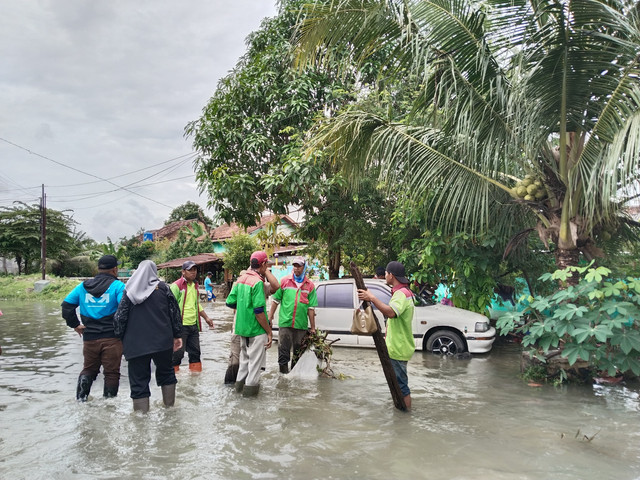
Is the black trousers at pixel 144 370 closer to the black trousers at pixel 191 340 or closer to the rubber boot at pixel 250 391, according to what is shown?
the rubber boot at pixel 250 391

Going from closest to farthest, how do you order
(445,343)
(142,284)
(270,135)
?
(142,284) → (445,343) → (270,135)

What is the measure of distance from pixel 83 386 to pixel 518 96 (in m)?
6.89

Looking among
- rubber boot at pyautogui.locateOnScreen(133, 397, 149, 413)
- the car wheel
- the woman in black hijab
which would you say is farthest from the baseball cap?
the car wheel

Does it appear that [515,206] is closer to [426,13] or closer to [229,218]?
[426,13]

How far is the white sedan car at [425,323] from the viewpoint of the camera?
9.27m

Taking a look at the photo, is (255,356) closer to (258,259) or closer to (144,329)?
(258,259)

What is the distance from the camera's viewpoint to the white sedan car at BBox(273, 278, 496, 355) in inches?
365

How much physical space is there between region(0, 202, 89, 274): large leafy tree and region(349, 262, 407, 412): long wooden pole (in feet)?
140

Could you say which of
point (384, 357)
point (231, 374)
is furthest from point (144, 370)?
point (384, 357)

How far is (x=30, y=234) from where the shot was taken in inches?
1590

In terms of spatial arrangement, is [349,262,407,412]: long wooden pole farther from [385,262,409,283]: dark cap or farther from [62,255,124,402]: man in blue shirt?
[62,255,124,402]: man in blue shirt

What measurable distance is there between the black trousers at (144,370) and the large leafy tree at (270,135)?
6640 millimetres

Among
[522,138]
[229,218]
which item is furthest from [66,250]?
[522,138]

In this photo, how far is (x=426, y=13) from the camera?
21.7 feet
